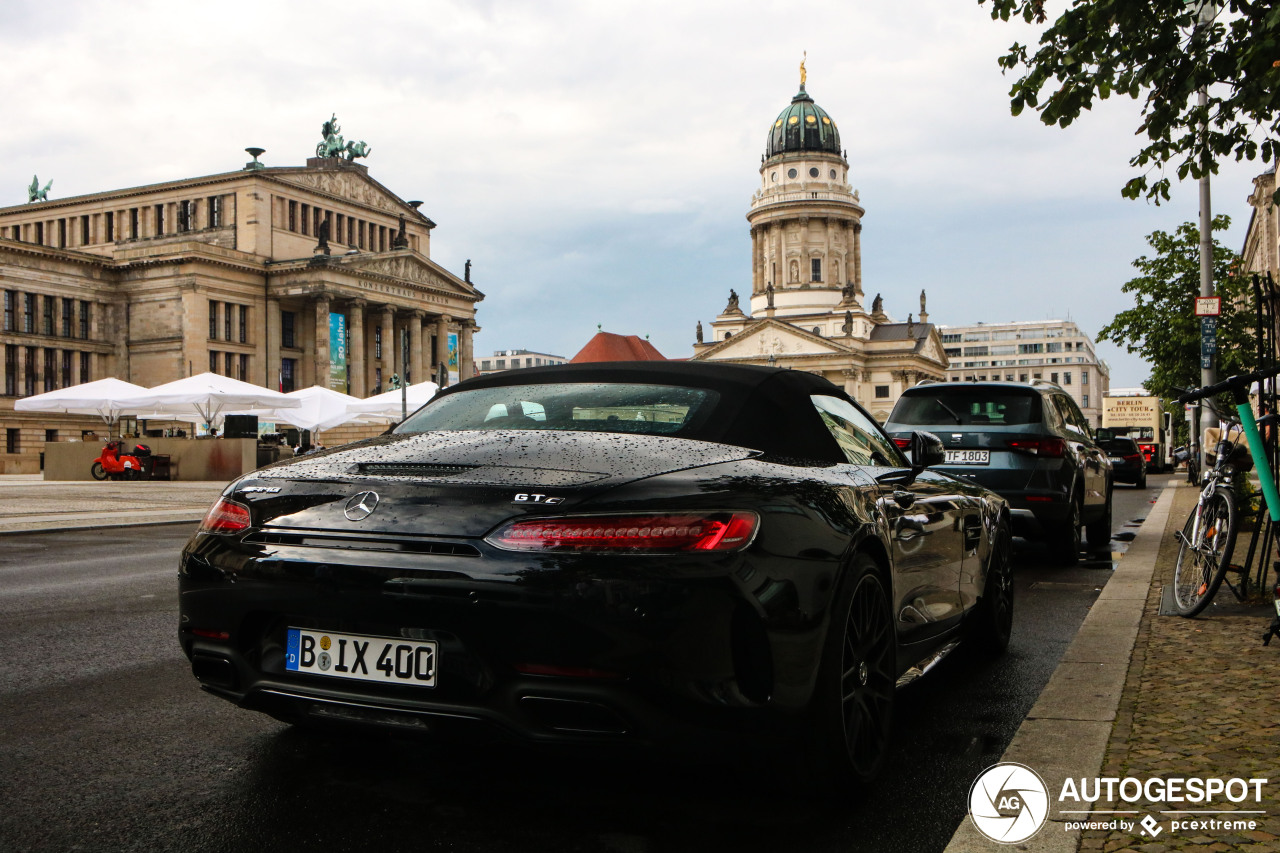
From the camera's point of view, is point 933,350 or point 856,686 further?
point 933,350

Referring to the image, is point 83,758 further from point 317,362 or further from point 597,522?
point 317,362

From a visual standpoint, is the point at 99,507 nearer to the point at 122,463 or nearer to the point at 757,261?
the point at 122,463

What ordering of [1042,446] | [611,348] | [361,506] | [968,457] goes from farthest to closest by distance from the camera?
1. [611,348]
2. [968,457]
3. [1042,446]
4. [361,506]

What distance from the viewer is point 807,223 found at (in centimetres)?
11800

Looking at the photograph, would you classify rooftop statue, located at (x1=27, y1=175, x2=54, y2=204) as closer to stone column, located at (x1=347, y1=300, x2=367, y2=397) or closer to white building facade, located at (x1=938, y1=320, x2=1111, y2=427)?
stone column, located at (x1=347, y1=300, x2=367, y2=397)

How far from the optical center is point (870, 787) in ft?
11.3

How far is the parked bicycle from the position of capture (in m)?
5.70

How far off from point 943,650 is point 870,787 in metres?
1.37

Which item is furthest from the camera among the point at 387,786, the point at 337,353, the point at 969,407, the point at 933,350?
the point at 933,350

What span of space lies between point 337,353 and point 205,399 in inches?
1666

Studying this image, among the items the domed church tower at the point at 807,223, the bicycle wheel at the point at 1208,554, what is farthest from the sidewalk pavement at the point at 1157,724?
the domed church tower at the point at 807,223

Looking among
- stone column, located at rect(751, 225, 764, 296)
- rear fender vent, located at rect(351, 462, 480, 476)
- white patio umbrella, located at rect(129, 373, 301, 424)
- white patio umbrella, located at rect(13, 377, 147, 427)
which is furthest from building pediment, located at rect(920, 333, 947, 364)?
rear fender vent, located at rect(351, 462, 480, 476)

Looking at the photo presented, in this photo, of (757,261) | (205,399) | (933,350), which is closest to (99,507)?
(205,399)

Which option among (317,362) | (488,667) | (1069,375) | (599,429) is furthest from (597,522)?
(1069,375)
